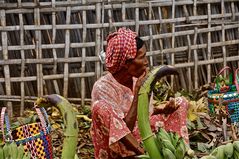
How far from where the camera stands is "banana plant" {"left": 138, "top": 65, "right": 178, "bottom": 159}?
1.47m

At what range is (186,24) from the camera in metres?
6.26

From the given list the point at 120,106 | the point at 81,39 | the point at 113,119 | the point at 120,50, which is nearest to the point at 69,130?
the point at 113,119

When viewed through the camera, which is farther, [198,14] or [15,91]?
[198,14]

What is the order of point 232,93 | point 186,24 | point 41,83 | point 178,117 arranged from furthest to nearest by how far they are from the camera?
point 186,24, point 41,83, point 232,93, point 178,117

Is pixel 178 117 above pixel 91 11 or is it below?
below

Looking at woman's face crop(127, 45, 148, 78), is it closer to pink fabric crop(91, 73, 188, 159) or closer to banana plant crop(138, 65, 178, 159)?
pink fabric crop(91, 73, 188, 159)

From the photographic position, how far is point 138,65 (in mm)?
3037

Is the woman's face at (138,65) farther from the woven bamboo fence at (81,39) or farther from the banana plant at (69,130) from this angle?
the woven bamboo fence at (81,39)

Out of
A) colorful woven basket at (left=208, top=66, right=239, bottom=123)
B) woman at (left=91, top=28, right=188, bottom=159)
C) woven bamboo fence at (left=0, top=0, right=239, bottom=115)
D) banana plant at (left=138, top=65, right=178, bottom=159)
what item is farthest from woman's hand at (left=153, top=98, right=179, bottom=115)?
woven bamboo fence at (left=0, top=0, right=239, bottom=115)

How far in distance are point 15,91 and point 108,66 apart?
279 cm

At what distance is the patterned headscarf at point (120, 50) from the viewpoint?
9.78 feet

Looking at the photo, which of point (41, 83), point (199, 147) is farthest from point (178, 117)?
point (41, 83)

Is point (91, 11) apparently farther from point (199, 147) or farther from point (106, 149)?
point (106, 149)

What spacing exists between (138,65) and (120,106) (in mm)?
286
